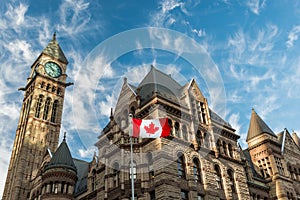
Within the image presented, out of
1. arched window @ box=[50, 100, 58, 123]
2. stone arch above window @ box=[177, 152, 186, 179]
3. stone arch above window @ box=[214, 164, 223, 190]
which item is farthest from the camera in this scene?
arched window @ box=[50, 100, 58, 123]

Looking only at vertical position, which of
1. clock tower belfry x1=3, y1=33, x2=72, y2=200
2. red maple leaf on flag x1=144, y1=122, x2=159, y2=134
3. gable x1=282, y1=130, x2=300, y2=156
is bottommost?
red maple leaf on flag x1=144, y1=122, x2=159, y2=134

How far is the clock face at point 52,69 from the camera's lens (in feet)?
287

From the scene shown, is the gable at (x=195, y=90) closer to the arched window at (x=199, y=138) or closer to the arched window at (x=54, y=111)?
the arched window at (x=199, y=138)

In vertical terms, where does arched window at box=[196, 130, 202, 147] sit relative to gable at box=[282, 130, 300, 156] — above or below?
below

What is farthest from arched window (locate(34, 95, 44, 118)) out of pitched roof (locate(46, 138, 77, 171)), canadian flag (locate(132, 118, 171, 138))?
canadian flag (locate(132, 118, 171, 138))

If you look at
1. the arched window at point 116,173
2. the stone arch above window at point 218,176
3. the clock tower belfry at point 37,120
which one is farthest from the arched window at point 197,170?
the clock tower belfry at point 37,120

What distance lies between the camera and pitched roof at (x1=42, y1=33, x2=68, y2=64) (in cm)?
9114

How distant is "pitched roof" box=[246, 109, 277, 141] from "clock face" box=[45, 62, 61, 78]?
54.2 metres

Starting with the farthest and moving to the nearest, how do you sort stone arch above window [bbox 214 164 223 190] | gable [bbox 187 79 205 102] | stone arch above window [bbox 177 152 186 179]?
gable [bbox 187 79 205 102], stone arch above window [bbox 214 164 223 190], stone arch above window [bbox 177 152 186 179]

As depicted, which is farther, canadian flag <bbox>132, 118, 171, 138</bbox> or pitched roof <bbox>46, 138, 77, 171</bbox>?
pitched roof <bbox>46, 138, 77, 171</bbox>

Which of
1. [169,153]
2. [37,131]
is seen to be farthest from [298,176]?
[37,131]

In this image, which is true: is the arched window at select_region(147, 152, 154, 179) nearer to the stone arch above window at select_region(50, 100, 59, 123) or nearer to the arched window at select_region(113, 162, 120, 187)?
the arched window at select_region(113, 162, 120, 187)

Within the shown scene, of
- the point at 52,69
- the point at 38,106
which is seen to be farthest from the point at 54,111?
the point at 52,69

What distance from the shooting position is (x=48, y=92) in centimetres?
8388
